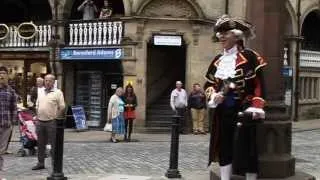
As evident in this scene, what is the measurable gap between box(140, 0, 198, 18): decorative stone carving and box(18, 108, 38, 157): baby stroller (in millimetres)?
8835

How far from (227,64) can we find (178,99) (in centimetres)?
1445

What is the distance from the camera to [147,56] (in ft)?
76.0

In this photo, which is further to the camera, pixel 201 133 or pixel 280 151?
pixel 201 133

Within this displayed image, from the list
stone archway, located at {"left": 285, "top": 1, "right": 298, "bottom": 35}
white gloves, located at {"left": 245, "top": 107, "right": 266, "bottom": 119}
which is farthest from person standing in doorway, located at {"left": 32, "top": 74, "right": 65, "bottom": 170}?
stone archway, located at {"left": 285, "top": 1, "right": 298, "bottom": 35}

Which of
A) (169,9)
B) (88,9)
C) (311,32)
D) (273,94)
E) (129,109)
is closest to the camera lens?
(273,94)

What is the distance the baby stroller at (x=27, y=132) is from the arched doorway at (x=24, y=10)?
13305 millimetres

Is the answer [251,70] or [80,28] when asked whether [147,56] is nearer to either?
[80,28]

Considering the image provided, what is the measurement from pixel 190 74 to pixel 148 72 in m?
1.61

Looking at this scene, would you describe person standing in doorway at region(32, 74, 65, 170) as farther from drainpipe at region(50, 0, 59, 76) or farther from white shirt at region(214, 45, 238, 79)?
drainpipe at region(50, 0, 59, 76)

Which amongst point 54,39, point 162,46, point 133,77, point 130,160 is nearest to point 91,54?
point 54,39

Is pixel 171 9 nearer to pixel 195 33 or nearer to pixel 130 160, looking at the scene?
pixel 195 33

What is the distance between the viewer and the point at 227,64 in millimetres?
7137

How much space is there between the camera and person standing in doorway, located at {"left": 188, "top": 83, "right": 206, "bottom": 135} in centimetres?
2197

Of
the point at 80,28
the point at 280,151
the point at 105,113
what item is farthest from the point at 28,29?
the point at 280,151
